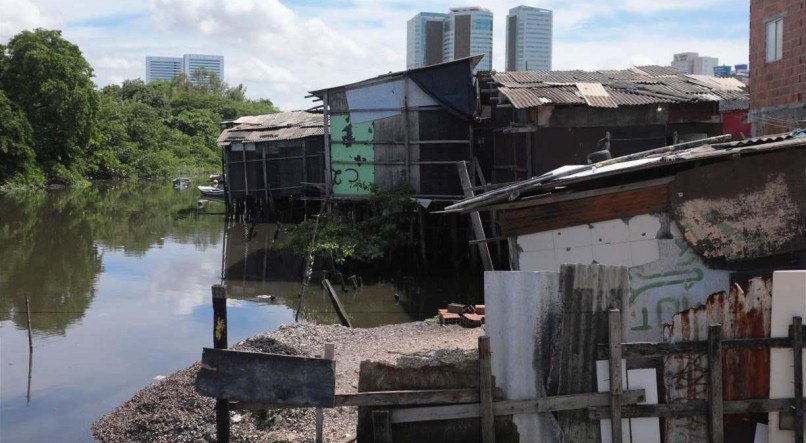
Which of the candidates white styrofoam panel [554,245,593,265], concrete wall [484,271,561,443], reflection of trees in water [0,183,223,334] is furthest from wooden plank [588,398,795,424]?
reflection of trees in water [0,183,223,334]

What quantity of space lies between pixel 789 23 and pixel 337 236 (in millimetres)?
10009

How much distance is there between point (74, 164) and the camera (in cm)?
4544

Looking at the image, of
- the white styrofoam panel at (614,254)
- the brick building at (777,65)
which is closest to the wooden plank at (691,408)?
the white styrofoam panel at (614,254)

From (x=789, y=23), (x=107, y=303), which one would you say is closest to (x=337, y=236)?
(x=107, y=303)

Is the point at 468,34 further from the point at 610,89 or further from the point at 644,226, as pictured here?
the point at 644,226

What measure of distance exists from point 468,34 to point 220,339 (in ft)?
81.7

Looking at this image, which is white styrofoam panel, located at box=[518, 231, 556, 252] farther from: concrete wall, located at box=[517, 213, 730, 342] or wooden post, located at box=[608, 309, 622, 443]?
wooden post, located at box=[608, 309, 622, 443]

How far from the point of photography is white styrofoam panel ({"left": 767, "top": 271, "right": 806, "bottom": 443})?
5.27 meters

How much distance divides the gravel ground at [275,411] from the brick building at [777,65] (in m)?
6.34

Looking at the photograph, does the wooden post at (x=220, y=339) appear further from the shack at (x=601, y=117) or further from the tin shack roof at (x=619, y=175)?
the shack at (x=601, y=117)

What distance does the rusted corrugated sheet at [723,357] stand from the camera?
540 cm

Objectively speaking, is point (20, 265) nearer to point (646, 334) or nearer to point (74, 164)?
point (646, 334)

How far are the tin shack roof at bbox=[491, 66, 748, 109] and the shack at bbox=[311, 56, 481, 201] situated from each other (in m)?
1.82

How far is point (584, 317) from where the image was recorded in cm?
538
